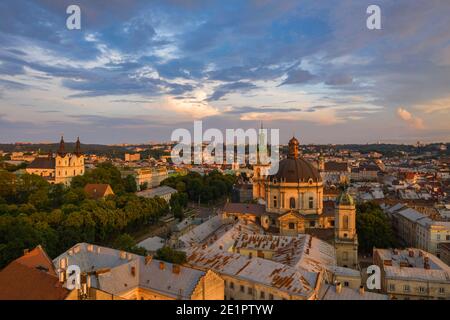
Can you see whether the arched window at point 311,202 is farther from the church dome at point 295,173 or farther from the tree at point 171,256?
the tree at point 171,256

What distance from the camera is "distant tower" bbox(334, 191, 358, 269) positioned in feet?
168

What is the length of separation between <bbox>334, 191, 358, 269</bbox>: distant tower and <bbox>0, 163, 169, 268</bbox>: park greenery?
2532cm

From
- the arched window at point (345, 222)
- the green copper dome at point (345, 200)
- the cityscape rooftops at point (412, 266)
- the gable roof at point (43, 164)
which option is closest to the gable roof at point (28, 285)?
the cityscape rooftops at point (412, 266)

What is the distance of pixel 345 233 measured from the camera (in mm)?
52531

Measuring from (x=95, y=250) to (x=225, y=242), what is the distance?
14709 mm

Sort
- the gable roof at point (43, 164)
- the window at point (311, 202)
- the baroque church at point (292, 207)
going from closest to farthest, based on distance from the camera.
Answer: the baroque church at point (292, 207) → the window at point (311, 202) → the gable roof at point (43, 164)

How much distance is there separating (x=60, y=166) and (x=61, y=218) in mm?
56322

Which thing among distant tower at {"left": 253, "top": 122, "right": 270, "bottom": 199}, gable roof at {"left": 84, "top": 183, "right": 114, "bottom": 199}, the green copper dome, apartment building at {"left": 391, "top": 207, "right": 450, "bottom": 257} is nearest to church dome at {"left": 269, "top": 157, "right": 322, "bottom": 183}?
the green copper dome

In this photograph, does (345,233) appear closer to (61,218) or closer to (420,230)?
(420,230)

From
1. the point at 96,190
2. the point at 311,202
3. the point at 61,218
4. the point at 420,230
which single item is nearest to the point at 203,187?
the point at 96,190

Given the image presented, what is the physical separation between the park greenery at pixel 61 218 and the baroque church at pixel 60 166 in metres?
20.0

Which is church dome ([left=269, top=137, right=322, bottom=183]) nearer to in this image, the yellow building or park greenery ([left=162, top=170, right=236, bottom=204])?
the yellow building

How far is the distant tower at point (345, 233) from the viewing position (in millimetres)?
51312
